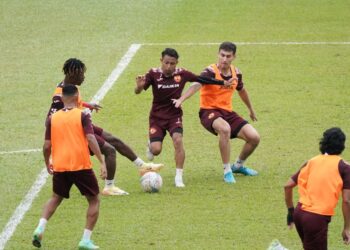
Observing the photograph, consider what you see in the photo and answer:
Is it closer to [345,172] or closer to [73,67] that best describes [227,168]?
[73,67]

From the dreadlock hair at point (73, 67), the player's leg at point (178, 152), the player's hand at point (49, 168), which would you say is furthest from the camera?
the player's leg at point (178, 152)

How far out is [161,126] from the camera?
56.9ft

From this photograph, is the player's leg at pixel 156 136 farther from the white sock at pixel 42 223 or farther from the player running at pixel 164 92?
the white sock at pixel 42 223

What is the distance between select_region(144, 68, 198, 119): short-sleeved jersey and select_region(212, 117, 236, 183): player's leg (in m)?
0.65

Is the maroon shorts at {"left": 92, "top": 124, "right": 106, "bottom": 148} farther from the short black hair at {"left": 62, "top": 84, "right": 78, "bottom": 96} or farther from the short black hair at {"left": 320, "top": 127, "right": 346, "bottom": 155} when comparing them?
the short black hair at {"left": 320, "top": 127, "right": 346, "bottom": 155}

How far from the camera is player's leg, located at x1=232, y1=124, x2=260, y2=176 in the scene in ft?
57.4

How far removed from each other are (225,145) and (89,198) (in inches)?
136

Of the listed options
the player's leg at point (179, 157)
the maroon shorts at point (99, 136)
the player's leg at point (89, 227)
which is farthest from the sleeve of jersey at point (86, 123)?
the player's leg at point (179, 157)

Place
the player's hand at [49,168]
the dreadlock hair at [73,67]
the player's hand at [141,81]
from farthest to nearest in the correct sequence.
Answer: the player's hand at [141,81]
the dreadlock hair at [73,67]
the player's hand at [49,168]

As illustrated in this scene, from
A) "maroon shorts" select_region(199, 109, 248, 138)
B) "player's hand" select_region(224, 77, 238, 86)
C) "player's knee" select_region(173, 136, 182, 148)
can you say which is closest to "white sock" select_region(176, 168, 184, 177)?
"player's knee" select_region(173, 136, 182, 148)

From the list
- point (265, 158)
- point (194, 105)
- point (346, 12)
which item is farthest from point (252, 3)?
point (265, 158)

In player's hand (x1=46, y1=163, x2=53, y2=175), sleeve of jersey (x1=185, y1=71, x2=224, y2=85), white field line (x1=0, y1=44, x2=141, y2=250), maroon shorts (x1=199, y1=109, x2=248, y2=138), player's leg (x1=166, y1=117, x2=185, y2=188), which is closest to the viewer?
white field line (x1=0, y1=44, x2=141, y2=250)

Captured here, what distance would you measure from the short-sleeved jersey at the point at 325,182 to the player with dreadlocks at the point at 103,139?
4289mm

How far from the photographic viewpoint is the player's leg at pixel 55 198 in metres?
14.1
